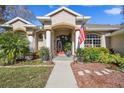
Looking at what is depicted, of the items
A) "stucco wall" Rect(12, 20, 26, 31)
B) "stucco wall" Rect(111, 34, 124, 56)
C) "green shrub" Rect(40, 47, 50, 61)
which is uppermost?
"stucco wall" Rect(12, 20, 26, 31)

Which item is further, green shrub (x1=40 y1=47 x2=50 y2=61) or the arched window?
the arched window

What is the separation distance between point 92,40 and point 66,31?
3110 millimetres

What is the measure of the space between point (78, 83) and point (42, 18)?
40.0ft

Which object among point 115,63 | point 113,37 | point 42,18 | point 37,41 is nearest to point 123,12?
point 113,37

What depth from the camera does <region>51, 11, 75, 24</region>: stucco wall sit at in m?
21.1

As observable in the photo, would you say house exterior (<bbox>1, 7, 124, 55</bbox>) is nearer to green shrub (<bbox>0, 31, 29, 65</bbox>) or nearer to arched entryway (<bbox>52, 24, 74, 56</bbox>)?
arched entryway (<bbox>52, 24, 74, 56</bbox>)

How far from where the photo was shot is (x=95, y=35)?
24.7 metres

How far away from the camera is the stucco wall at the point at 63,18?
2108 centimetres

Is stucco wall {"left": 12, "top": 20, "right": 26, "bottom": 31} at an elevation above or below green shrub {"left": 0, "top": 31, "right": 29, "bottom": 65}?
above

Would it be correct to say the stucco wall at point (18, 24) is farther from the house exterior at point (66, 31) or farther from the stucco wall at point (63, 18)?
the stucco wall at point (63, 18)

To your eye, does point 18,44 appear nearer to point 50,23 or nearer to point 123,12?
point 50,23

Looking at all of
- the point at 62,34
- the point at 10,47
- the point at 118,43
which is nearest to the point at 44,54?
the point at 10,47

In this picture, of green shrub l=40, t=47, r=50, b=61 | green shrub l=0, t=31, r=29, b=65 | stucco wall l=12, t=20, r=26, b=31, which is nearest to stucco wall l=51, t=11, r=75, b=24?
green shrub l=40, t=47, r=50, b=61
